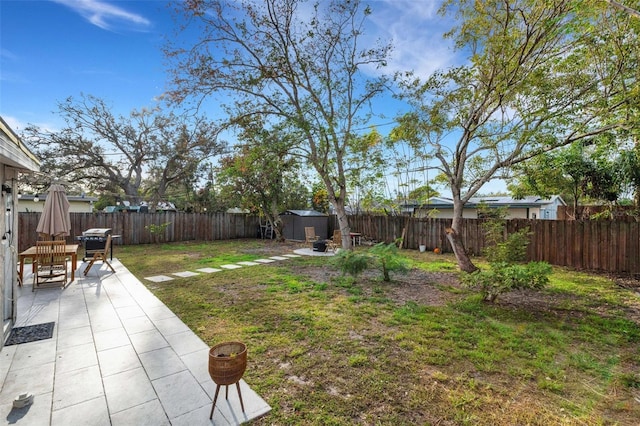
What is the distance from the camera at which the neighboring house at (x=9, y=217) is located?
2629 millimetres

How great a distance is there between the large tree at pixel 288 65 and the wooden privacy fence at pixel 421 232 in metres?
4.34

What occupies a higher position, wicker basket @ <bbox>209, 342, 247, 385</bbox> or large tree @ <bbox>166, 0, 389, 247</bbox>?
large tree @ <bbox>166, 0, 389, 247</bbox>

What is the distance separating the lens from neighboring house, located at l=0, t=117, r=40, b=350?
2629mm

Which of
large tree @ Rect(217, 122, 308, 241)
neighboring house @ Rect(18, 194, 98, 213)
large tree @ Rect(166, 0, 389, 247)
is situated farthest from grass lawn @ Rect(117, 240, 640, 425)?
neighboring house @ Rect(18, 194, 98, 213)

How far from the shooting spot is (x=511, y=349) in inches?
114

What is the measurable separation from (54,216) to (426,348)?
281 inches

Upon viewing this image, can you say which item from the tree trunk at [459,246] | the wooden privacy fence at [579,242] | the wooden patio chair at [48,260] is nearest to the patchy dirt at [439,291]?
the tree trunk at [459,246]

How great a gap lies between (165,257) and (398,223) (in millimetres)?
8549

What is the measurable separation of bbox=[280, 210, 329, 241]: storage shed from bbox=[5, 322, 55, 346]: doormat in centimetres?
1042

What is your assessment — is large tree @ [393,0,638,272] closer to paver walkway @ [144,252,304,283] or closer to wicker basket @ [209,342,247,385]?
paver walkway @ [144,252,304,283]

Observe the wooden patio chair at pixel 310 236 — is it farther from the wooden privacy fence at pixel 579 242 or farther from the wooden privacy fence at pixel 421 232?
the wooden privacy fence at pixel 579 242

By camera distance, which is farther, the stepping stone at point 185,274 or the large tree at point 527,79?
the stepping stone at point 185,274

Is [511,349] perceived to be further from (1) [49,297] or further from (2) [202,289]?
(1) [49,297]

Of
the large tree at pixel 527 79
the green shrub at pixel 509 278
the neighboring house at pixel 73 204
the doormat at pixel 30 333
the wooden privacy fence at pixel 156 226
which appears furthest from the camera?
the neighboring house at pixel 73 204
